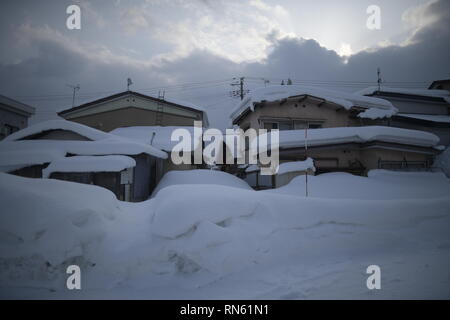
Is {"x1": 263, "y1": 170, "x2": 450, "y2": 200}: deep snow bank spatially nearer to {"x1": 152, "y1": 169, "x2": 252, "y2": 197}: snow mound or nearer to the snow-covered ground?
the snow-covered ground

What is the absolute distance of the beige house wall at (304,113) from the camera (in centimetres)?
1543

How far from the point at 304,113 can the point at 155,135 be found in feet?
32.8

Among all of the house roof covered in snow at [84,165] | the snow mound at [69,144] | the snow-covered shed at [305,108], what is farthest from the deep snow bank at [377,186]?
the snow mound at [69,144]

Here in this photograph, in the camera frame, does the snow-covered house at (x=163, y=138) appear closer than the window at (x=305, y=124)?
No

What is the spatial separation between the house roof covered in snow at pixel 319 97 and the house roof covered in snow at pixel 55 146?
6827mm

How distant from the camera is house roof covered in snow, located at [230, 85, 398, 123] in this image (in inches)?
593

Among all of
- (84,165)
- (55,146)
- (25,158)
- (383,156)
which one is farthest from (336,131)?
(25,158)

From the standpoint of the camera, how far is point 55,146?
38.4 ft

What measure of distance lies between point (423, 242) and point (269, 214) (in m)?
3.26

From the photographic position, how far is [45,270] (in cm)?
373

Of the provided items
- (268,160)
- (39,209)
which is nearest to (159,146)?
(268,160)

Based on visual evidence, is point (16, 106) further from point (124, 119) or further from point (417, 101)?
point (417, 101)

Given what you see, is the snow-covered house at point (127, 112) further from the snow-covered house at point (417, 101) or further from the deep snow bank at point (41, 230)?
the snow-covered house at point (417, 101)
